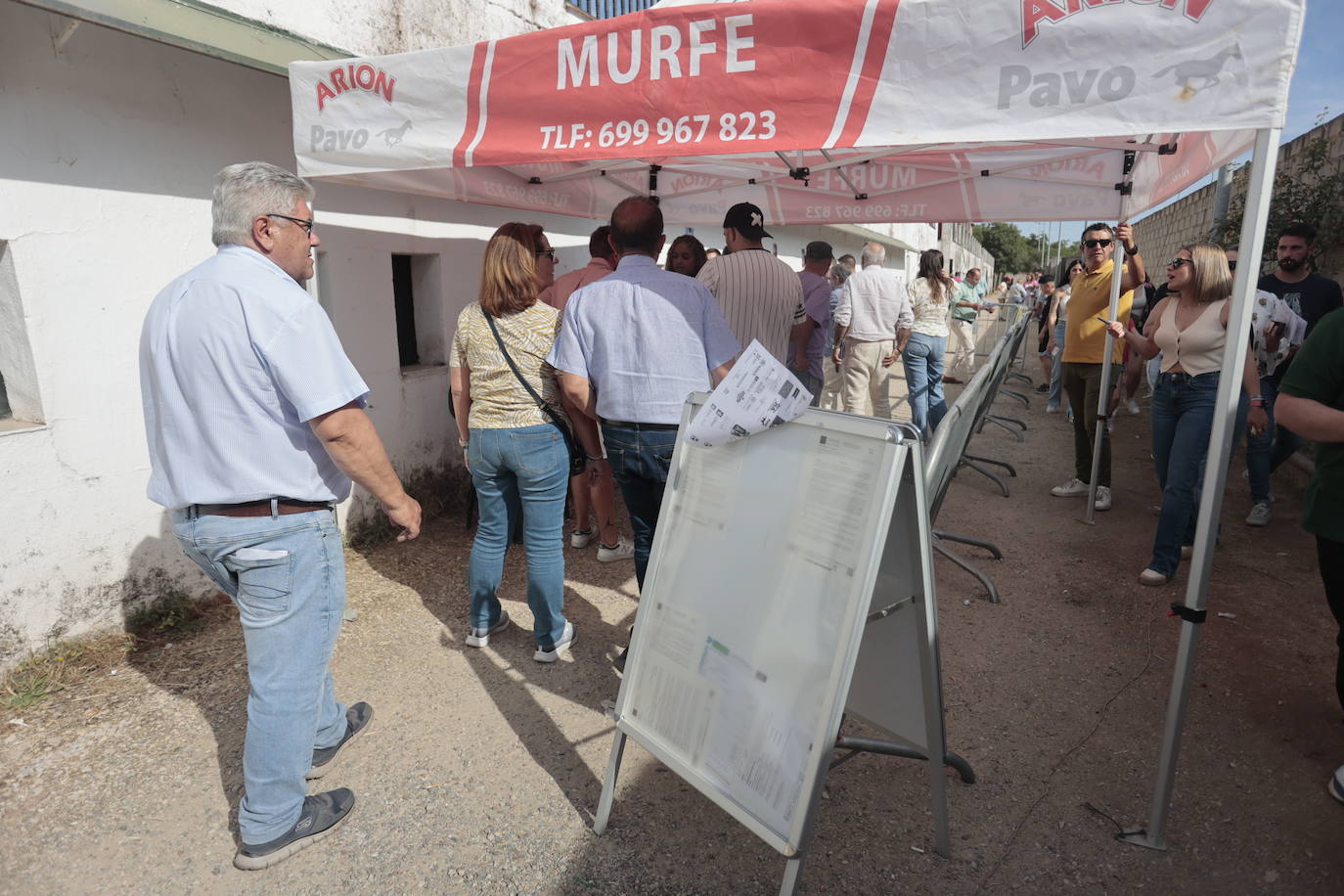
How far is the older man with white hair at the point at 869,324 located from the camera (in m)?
6.47

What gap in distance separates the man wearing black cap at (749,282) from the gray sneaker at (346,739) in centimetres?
249

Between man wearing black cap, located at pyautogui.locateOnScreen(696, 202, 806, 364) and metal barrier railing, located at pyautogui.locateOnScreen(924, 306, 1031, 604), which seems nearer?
metal barrier railing, located at pyautogui.locateOnScreen(924, 306, 1031, 604)

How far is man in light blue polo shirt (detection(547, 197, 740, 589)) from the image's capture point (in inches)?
112

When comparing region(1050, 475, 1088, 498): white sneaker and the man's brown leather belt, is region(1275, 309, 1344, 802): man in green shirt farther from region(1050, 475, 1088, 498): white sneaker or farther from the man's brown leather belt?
region(1050, 475, 1088, 498): white sneaker

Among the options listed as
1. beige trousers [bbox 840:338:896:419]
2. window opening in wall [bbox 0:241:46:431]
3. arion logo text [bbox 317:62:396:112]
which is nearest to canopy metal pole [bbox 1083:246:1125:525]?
beige trousers [bbox 840:338:896:419]

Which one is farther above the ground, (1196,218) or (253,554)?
(1196,218)

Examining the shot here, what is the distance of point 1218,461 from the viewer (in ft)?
7.22

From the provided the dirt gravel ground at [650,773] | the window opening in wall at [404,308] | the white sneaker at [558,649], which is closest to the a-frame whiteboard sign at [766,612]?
the dirt gravel ground at [650,773]

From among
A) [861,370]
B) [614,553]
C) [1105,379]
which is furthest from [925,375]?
[614,553]

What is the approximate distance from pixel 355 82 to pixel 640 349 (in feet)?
5.26

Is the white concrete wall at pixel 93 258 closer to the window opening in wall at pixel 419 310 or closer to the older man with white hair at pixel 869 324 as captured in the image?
the window opening in wall at pixel 419 310

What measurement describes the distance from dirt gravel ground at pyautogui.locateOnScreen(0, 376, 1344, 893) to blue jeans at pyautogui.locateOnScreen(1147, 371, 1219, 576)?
0.75ft

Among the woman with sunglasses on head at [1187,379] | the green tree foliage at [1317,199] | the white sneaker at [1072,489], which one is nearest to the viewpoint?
the woman with sunglasses on head at [1187,379]

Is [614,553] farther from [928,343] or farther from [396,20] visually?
[928,343]
